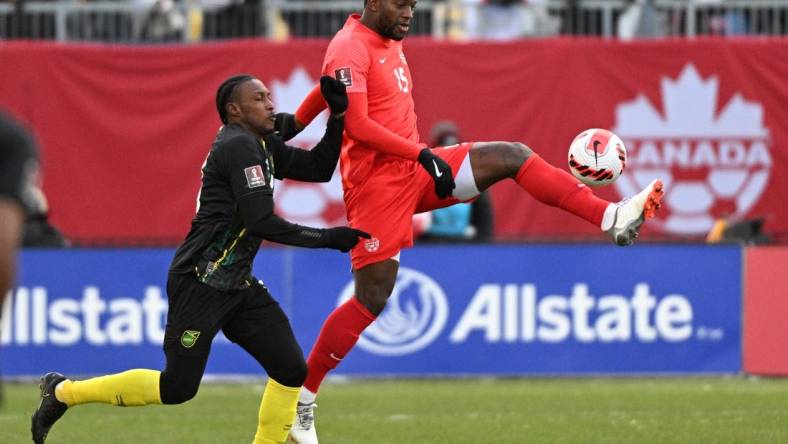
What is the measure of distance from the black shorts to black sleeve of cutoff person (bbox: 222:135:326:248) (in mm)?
389

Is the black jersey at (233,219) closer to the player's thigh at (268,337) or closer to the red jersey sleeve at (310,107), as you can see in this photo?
the player's thigh at (268,337)

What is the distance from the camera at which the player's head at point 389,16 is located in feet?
27.2

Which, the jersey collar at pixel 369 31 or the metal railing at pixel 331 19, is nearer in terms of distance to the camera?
the jersey collar at pixel 369 31

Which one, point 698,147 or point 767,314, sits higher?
point 698,147

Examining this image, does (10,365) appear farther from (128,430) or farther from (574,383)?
(574,383)

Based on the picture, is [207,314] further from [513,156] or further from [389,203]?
[513,156]

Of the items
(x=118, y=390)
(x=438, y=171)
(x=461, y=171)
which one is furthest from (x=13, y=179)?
(x=461, y=171)

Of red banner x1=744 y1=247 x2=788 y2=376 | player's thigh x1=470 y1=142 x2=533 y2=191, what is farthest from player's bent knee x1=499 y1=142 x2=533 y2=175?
red banner x1=744 y1=247 x2=788 y2=376

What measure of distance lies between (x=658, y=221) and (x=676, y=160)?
0.69m

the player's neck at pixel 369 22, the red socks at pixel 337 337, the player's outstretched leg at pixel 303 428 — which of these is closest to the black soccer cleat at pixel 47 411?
the player's outstretched leg at pixel 303 428

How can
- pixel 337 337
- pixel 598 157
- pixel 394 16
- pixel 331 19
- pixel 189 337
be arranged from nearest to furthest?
pixel 189 337 < pixel 598 157 < pixel 394 16 < pixel 337 337 < pixel 331 19

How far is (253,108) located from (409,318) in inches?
233

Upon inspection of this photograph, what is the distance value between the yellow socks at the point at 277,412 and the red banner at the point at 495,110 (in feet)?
28.8

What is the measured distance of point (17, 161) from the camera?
17.7 feet
